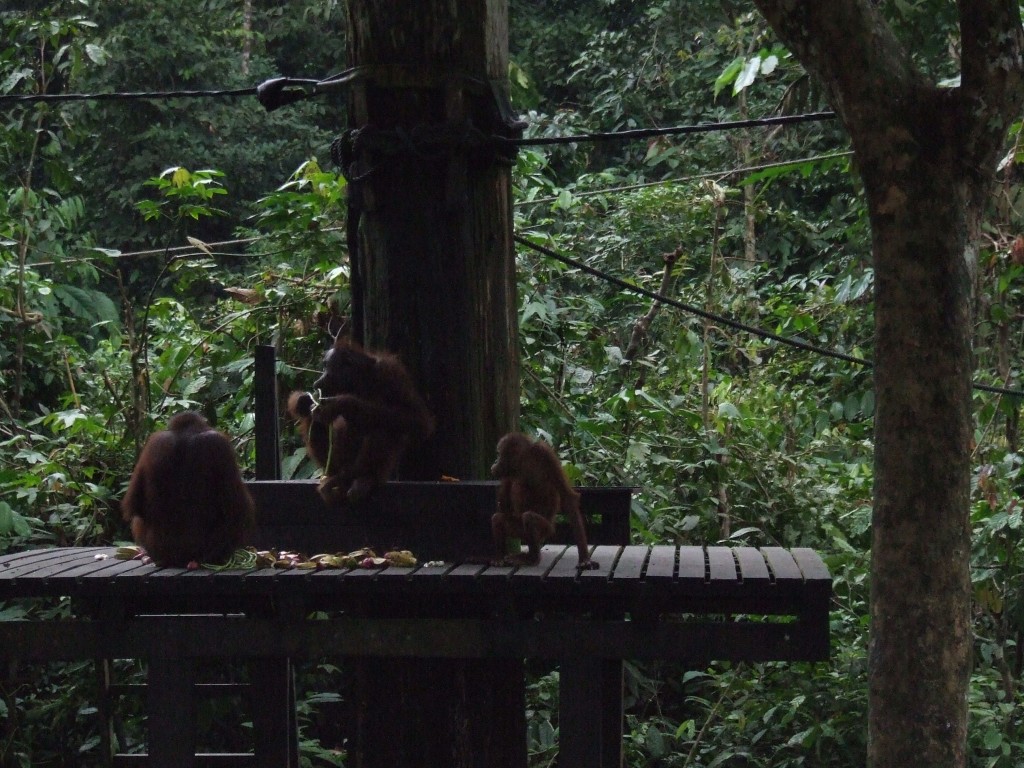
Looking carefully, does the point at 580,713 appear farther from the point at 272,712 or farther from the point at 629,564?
the point at 272,712

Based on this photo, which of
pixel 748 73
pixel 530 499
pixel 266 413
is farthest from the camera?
pixel 748 73

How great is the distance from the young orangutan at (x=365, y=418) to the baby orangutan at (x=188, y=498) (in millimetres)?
305

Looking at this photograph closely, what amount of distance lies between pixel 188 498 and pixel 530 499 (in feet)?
3.61

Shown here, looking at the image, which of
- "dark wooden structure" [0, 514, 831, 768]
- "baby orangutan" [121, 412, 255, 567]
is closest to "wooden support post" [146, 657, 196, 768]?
"dark wooden structure" [0, 514, 831, 768]

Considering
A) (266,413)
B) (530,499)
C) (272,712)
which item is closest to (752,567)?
(530,499)

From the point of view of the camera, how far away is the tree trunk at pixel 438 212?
3.60 metres

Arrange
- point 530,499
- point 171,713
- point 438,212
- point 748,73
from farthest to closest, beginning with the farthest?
1. point 748,73
2. point 438,212
3. point 530,499
4. point 171,713

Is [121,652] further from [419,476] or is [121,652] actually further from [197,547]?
[419,476]

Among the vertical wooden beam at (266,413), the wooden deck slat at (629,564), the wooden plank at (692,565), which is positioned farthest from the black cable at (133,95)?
the wooden plank at (692,565)

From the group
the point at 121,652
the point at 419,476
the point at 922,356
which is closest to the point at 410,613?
the point at 419,476

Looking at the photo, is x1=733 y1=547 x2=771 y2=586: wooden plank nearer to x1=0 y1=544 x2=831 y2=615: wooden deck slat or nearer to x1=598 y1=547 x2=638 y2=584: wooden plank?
x1=0 y1=544 x2=831 y2=615: wooden deck slat

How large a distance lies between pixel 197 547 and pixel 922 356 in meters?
2.10

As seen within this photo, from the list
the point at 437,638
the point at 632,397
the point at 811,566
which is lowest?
the point at 437,638

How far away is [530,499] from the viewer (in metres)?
3.27
